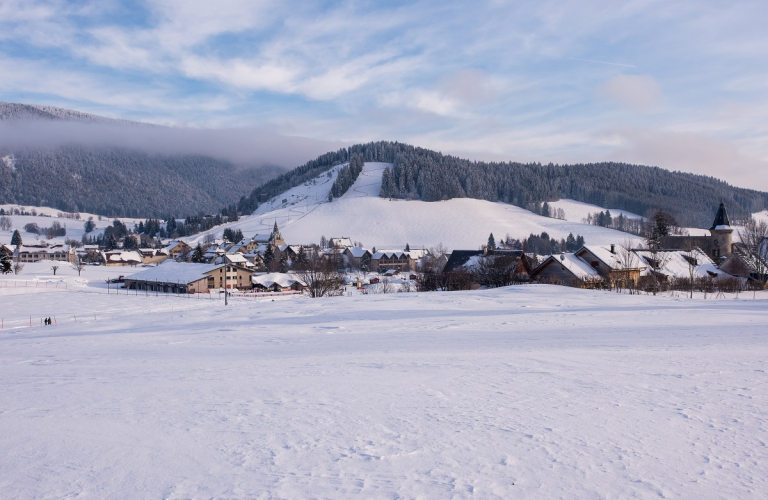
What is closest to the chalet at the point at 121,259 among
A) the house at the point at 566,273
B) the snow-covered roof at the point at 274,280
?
the snow-covered roof at the point at 274,280

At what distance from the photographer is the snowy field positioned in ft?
16.9

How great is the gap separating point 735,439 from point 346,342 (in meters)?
9.62

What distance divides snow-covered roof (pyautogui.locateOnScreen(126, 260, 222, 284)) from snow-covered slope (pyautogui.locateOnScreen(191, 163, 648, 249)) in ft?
214

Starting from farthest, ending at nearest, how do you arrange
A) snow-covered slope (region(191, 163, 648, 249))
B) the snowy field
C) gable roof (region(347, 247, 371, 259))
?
snow-covered slope (region(191, 163, 648, 249)) → gable roof (region(347, 247, 371, 259)) → the snowy field

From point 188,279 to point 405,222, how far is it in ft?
294

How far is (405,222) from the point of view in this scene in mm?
146250

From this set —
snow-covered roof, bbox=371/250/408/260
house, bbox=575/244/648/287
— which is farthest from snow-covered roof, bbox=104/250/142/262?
house, bbox=575/244/648/287

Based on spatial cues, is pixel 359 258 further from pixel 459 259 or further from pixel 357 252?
pixel 459 259

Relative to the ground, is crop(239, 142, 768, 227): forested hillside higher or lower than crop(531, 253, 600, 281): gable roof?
higher

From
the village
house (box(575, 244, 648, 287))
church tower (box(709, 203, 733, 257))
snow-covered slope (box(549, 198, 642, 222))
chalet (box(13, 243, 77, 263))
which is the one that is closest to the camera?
the village

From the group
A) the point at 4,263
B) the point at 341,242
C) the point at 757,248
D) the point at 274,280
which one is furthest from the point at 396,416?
the point at 341,242

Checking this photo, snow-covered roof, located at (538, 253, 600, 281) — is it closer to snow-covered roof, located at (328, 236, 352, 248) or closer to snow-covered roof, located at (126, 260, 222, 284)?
snow-covered roof, located at (126, 260, 222, 284)

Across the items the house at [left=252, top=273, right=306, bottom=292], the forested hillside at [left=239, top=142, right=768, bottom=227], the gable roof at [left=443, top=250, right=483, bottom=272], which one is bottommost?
the house at [left=252, top=273, right=306, bottom=292]

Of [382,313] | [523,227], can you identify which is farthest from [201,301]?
[523,227]
